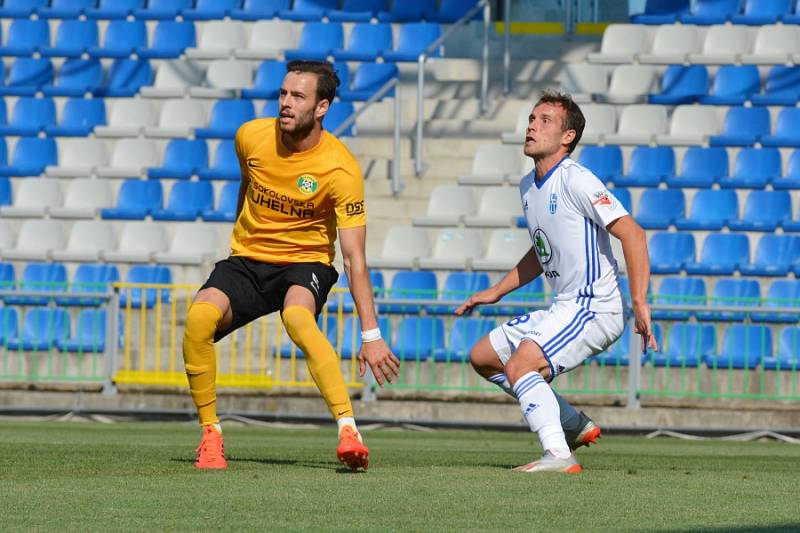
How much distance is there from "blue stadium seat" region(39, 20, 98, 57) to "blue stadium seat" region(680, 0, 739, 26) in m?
7.85

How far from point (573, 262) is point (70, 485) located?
263 centimetres

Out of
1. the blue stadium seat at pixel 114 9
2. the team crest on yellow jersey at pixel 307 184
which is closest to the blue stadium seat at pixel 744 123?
the blue stadium seat at pixel 114 9

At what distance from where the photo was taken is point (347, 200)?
25.5 feet

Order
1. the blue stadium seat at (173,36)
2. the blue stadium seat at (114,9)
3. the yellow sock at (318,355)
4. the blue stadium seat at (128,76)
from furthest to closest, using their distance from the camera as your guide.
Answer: the blue stadium seat at (114,9), the blue stadium seat at (173,36), the blue stadium seat at (128,76), the yellow sock at (318,355)

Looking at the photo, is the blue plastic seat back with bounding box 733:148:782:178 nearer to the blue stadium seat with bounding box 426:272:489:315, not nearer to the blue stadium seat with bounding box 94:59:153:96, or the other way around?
the blue stadium seat with bounding box 426:272:489:315

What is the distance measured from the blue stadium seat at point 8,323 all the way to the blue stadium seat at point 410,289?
3.68 m

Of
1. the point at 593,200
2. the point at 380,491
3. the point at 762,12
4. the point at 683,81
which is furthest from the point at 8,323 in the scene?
the point at 380,491

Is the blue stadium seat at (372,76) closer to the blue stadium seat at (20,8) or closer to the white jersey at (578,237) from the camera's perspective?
the blue stadium seat at (20,8)

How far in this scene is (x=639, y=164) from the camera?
57.6 ft

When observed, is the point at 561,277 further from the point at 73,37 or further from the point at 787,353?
the point at 73,37

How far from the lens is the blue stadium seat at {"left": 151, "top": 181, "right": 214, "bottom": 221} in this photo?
18312mm

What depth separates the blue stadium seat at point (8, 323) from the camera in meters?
15.8

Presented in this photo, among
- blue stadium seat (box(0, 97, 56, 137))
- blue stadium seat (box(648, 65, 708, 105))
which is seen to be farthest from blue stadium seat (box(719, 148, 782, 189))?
blue stadium seat (box(0, 97, 56, 137))

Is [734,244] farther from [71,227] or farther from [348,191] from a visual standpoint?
[348,191]
